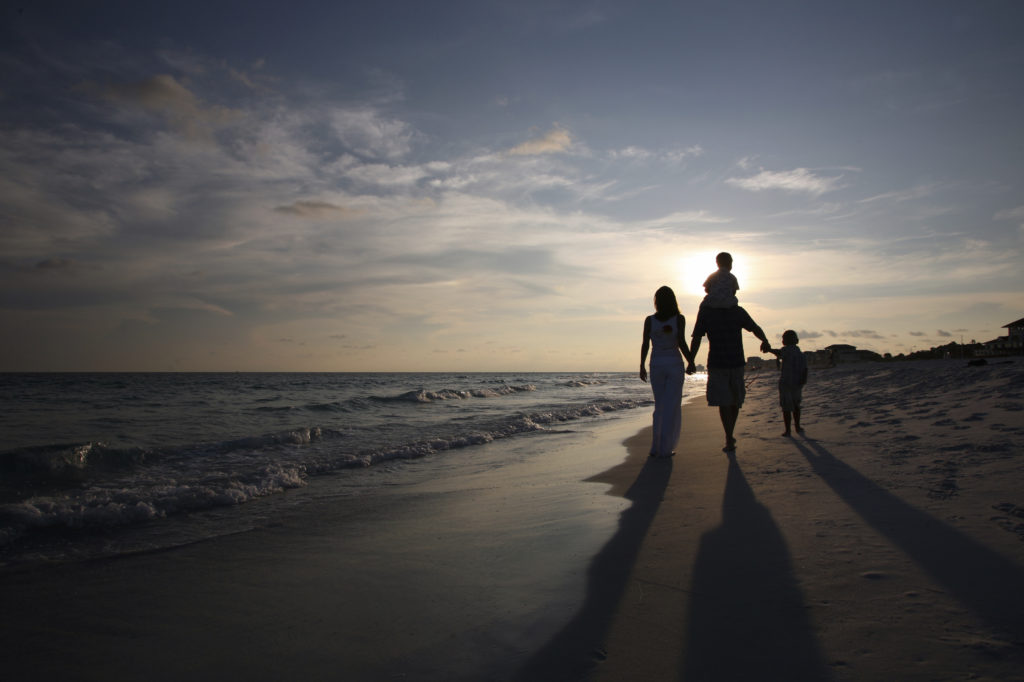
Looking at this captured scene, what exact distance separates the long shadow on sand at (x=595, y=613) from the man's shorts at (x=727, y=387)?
2.62m

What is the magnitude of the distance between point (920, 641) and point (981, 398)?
282 inches

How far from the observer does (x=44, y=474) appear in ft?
23.9

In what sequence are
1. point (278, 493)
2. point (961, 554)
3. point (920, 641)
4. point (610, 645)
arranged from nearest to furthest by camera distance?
1. point (920, 641)
2. point (610, 645)
3. point (961, 554)
4. point (278, 493)

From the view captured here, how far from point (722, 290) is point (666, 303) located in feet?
2.26

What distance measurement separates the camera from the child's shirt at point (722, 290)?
6332 millimetres

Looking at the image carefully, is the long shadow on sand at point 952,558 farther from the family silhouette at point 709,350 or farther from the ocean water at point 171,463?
the ocean water at point 171,463

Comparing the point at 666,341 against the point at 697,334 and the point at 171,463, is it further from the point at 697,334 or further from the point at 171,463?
the point at 171,463

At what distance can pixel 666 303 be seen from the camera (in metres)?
6.45

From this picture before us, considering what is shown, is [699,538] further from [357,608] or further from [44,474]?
[44,474]

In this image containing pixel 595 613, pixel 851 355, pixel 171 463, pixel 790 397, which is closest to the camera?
pixel 595 613

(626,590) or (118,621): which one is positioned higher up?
(626,590)

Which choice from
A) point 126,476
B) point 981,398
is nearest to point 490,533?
point 126,476

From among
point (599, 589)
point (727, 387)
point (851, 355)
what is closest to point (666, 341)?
point (727, 387)

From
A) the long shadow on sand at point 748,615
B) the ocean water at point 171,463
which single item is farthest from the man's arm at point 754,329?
the ocean water at point 171,463
